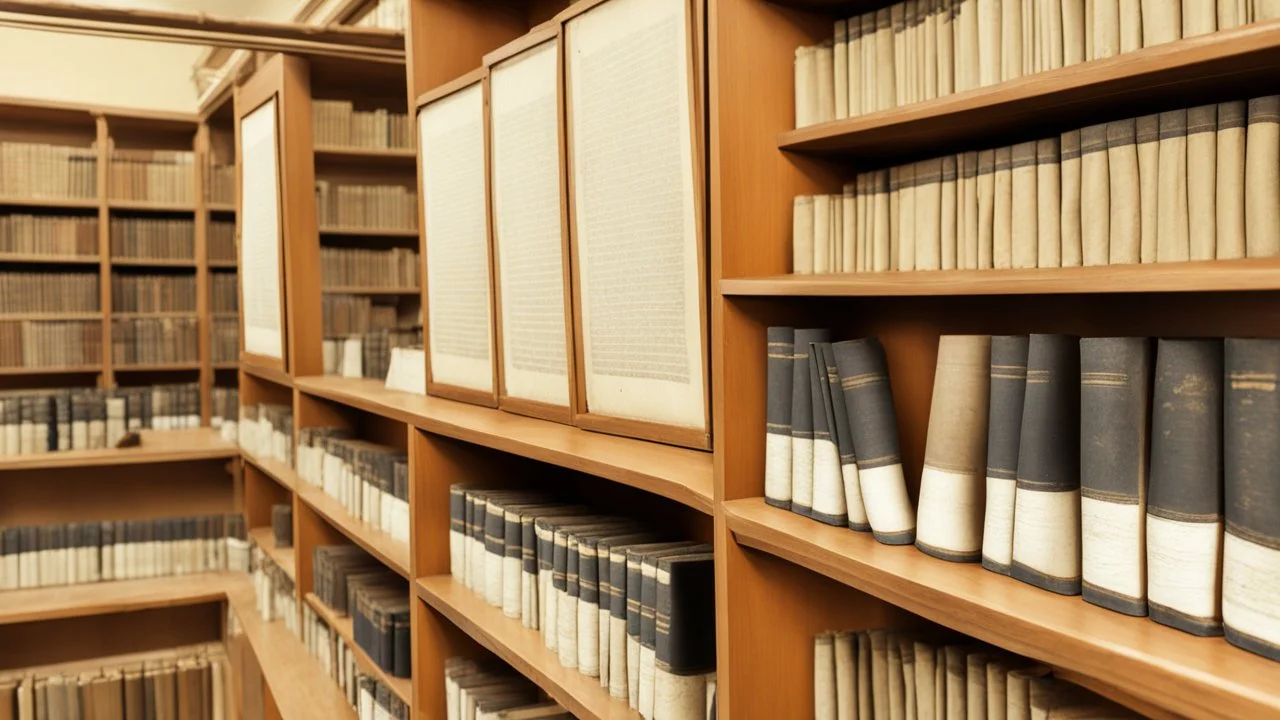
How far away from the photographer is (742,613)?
4.30 feet

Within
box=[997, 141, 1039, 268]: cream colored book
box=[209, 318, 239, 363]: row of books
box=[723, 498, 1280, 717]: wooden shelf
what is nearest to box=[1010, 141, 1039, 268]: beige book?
box=[997, 141, 1039, 268]: cream colored book

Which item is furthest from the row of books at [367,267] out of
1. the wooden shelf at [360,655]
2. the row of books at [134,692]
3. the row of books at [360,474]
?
the wooden shelf at [360,655]

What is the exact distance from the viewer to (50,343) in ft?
16.8

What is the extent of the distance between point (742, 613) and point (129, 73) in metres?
6.14

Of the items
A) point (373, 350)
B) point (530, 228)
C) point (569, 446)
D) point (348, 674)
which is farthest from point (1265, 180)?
point (373, 350)

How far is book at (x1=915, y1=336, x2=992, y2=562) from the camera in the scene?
109cm

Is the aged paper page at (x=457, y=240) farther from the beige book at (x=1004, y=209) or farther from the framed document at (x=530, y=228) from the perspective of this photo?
the beige book at (x=1004, y=209)

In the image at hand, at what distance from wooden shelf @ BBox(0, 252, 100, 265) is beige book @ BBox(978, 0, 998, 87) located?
200 inches

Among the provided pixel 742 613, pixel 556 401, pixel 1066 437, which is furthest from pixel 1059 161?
pixel 556 401

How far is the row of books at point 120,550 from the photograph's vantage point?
14.0ft

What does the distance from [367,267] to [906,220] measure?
396 centimetres

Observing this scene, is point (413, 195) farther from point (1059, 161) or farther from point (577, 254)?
point (1059, 161)

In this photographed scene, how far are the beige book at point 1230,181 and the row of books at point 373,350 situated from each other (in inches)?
103

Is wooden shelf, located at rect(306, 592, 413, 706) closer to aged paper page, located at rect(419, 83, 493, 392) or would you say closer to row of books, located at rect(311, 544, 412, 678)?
row of books, located at rect(311, 544, 412, 678)
